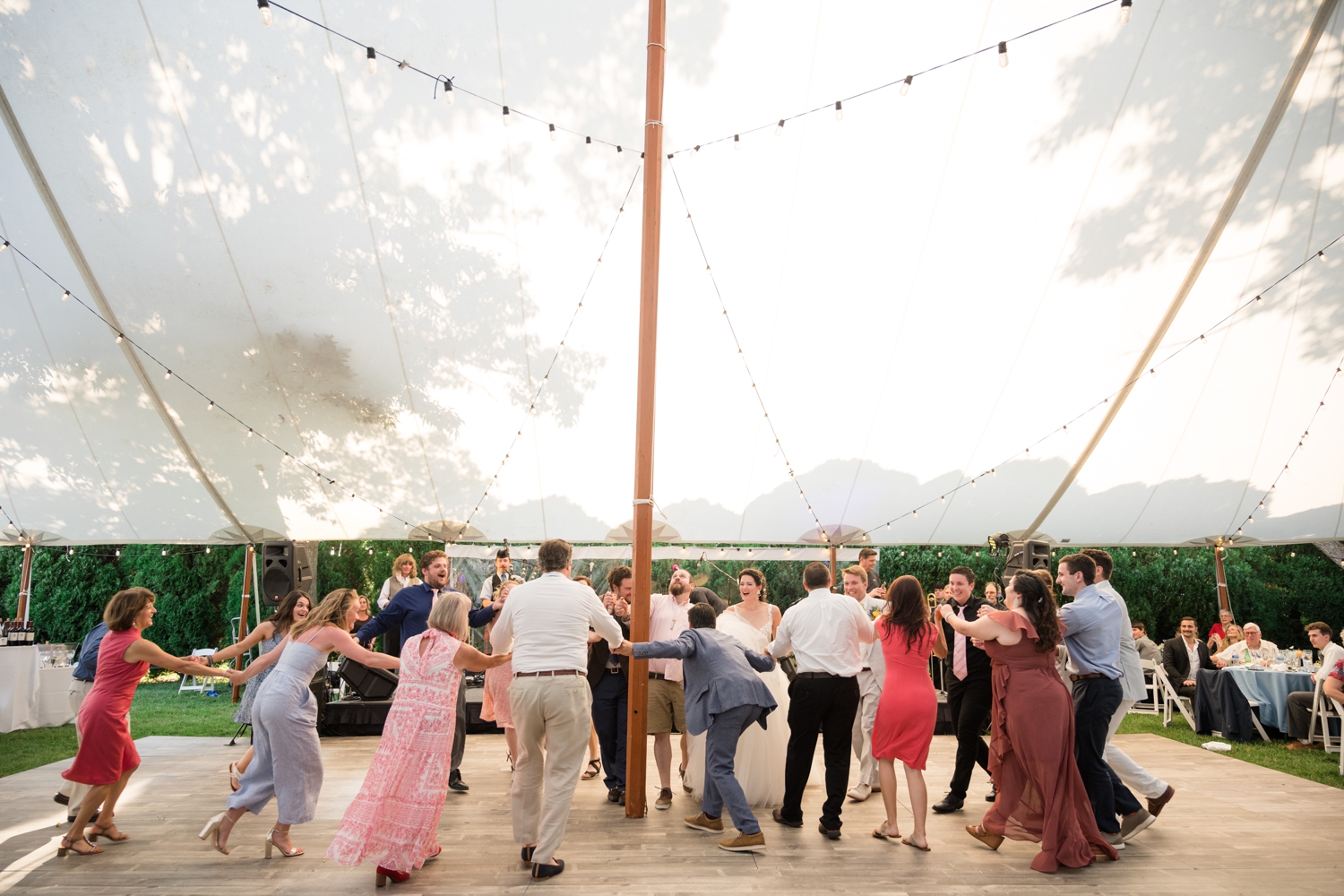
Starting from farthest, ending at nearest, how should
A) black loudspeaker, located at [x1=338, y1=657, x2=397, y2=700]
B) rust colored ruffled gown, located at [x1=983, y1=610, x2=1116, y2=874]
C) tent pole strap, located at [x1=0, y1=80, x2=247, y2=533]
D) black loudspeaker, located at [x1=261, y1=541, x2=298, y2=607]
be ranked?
black loudspeaker, located at [x1=261, y1=541, x2=298, y2=607], black loudspeaker, located at [x1=338, y1=657, x2=397, y2=700], tent pole strap, located at [x1=0, y1=80, x2=247, y2=533], rust colored ruffled gown, located at [x1=983, y1=610, x2=1116, y2=874]

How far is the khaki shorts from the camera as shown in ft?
16.0

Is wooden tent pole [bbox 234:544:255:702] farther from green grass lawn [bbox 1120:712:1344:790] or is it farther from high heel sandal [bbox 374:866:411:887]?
green grass lawn [bbox 1120:712:1344:790]

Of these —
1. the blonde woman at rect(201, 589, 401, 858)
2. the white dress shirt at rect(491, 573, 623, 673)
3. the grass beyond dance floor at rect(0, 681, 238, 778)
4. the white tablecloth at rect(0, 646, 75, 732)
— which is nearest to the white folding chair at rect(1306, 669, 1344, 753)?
the white dress shirt at rect(491, 573, 623, 673)

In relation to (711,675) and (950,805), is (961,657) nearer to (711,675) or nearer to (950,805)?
(950,805)

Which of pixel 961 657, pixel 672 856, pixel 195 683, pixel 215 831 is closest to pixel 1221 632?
pixel 961 657

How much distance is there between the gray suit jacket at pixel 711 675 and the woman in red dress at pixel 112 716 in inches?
86.2

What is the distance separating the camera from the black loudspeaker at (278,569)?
7.71 metres

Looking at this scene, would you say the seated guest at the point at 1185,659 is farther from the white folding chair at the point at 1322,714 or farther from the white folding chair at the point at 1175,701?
the white folding chair at the point at 1322,714

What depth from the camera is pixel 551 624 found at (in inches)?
136

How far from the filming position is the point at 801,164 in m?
6.40

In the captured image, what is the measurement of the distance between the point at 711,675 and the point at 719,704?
0.49 feet

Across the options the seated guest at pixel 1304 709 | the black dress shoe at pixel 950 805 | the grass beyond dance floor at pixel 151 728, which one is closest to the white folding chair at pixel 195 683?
the grass beyond dance floor at pixel 151 728

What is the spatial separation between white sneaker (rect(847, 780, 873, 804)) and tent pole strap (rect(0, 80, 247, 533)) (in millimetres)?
6670

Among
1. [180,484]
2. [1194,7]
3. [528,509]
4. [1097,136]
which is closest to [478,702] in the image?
[528,509]
